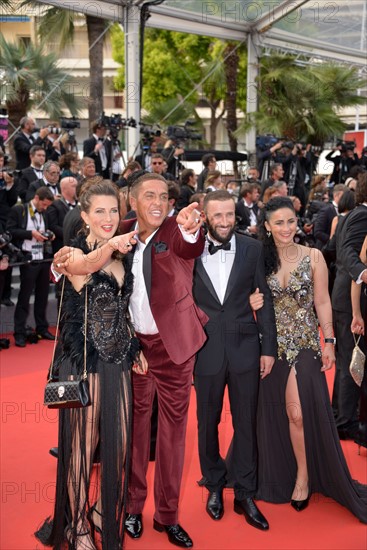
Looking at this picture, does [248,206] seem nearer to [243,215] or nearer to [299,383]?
[243,215]

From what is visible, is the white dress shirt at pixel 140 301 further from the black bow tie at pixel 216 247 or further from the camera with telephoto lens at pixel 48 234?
the camera with telephoto lens at pixel 48 234

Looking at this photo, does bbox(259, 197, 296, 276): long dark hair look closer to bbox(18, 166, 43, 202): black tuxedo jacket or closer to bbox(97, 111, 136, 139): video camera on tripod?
bbox(18, 166, 43, 202): black tuxedo jacket

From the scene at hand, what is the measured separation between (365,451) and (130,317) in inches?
79.0

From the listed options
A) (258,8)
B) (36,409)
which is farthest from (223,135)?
(36,409)

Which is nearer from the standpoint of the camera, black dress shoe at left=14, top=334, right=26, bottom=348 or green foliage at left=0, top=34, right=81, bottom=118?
black dress shoe at left=14, top=334, right=26, bottom=348

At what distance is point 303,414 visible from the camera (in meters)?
3.51

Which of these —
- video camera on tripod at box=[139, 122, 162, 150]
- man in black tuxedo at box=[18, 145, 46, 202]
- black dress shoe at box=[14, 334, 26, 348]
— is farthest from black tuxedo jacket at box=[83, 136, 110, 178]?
black dress shoe at box=[14, 334, 26, 348]

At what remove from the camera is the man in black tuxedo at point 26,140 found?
857 cm

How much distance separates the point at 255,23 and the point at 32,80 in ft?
17.0

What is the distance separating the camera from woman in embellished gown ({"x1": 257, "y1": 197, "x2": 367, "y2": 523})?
11.2 ft

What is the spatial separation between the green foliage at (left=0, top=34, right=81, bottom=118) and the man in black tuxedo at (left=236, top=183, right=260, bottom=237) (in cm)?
738

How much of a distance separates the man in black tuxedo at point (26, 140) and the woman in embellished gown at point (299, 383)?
5782 mm

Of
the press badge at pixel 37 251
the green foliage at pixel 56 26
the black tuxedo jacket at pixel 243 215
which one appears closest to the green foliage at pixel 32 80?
the green foliage at pixel 56 26

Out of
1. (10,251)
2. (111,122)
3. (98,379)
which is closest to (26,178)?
(10,251)
